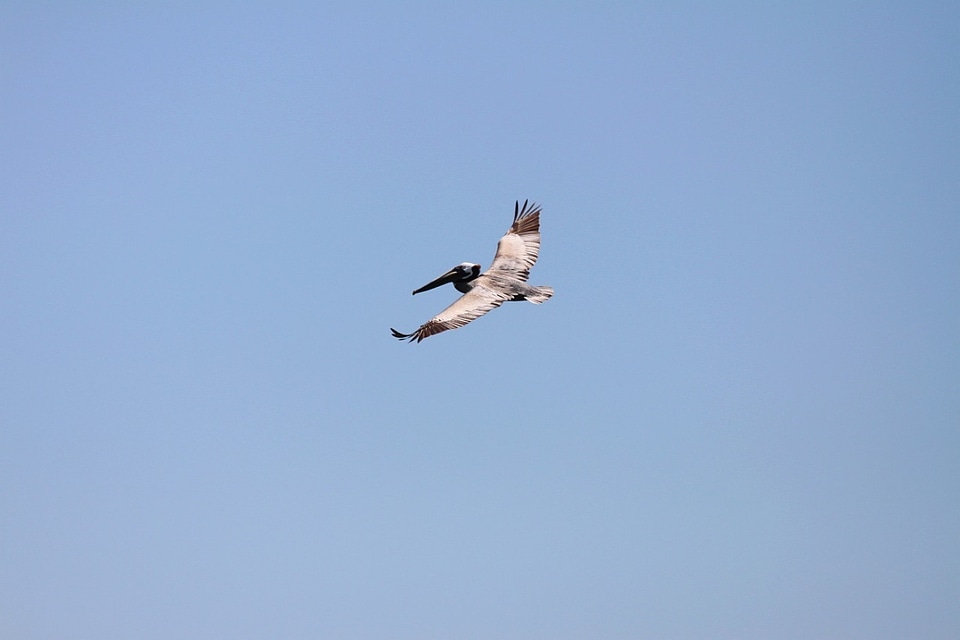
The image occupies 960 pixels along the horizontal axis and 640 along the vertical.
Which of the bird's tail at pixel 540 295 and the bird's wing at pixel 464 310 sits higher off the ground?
the bird's tail at pixel 540 295

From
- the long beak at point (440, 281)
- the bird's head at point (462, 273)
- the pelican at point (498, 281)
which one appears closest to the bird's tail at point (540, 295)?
the pelican at point (498, 281)

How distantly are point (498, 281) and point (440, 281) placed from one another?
2.23 meters

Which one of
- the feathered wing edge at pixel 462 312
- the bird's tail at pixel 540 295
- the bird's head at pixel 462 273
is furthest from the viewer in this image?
the bird's head at pixel 462 273

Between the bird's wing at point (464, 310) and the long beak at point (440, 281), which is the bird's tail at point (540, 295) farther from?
the long beak at point (440, 281)

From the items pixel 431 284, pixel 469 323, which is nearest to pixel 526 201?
pixel 431 284

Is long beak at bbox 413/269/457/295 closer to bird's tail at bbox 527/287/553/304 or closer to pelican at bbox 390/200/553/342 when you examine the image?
pelican at bbox 390/200/553/342

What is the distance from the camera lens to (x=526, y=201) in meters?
46.9

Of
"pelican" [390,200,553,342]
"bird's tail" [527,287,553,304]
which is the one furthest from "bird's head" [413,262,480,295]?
"bird's tail" [527,287,553,304]

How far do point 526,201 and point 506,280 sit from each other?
8.71 meters

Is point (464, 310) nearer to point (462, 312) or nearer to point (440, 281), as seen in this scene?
point (462, 312)

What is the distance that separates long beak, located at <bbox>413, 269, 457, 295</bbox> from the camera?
1550 inches

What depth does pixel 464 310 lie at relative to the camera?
116ft

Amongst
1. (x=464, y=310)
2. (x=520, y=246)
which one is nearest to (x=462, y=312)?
(x=464, y=310)

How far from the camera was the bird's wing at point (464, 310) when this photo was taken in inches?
1316
